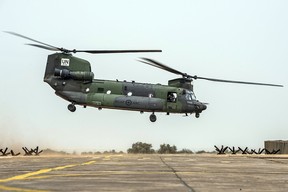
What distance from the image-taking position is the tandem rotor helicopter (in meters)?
56.8

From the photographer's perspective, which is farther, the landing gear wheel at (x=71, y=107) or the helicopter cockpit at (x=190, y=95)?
the landing gear wheel at (x=71, y=107)

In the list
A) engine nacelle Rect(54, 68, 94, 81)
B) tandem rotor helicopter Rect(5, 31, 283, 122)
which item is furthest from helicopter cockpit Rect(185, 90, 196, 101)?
engine nacelle Rect(54, 68, 94, 81)

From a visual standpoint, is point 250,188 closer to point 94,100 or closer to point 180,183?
point 180,183

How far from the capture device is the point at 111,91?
188 feet

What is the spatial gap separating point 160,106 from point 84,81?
928 cm

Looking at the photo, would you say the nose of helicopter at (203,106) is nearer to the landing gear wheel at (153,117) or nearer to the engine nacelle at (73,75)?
the landing gear wheel at (153,117)

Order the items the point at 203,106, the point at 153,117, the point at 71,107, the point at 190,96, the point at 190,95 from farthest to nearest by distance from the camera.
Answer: the point at 153,117 < the point at 71,107 < the point at 190,95 < the point at 190,96 < the point at 203,106

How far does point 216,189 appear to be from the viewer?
1000cm

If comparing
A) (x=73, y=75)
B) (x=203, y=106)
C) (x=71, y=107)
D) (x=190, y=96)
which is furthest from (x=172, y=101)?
(x=73, y=75)

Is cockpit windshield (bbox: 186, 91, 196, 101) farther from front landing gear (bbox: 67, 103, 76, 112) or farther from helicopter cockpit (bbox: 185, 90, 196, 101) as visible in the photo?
front landing gear (bbox: 67, 103, 76, 112)

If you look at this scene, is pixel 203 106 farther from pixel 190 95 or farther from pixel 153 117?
pixel 153 117

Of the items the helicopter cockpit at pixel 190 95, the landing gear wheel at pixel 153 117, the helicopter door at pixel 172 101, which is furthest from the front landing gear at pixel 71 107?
the helicopter cockpit at pixel 190 95

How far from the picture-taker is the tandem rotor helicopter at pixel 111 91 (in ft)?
186

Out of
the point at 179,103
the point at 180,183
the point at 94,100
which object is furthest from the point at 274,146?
the point at 180,183
